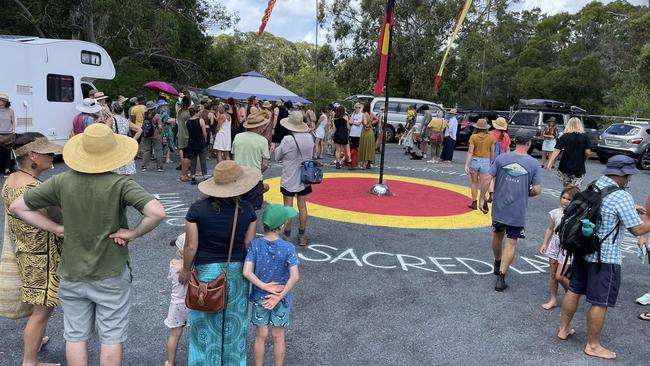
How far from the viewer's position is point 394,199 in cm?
1027

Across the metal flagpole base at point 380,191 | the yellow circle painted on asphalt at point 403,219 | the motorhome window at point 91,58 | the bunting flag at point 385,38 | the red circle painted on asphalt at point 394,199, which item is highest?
the bunting flag at point 385,38

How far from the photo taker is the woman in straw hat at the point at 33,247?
329 cm

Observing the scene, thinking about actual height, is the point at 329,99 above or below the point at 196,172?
above

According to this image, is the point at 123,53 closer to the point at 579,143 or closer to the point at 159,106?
the point at 159,106

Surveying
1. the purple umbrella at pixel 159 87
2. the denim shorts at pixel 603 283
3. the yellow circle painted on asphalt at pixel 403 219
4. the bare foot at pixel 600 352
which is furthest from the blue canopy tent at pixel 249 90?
the bare foot at pixel 600 352

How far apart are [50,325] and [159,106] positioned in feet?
29.2

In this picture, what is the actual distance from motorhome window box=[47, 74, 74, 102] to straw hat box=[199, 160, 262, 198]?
10828 mm

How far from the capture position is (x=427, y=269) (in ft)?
20.0

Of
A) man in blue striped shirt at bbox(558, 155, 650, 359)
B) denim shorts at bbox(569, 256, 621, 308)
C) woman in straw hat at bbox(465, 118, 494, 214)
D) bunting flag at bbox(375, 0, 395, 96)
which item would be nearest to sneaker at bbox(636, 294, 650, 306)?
man in blue striped shirt at bbox(558, 155, 650, 359)

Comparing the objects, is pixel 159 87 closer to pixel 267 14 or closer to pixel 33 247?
pixel 267 14

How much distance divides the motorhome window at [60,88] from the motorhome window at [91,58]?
0.75m

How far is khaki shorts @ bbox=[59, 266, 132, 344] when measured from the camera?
298cm

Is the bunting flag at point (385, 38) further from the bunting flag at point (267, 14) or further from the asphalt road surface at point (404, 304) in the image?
the bunting flag at point (267, 14)

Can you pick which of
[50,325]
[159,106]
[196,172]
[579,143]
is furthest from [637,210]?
[159,106]
